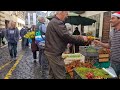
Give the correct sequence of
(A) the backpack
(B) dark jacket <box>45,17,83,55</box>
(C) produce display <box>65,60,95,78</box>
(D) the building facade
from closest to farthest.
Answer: (B) dark jacket <box>45,17,83,55</box>
(C) produce display <box>65,60,95,78</box>
(A) the backpack
(D) the building facade

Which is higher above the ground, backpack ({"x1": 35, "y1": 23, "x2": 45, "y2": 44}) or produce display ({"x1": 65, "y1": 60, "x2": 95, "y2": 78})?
backpack ({"x1": 35, "y1": 23, "x2": 45, "y2": 44})

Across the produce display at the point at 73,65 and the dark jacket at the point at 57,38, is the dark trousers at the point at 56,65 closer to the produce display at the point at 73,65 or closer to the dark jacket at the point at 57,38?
the dark jacket at the point at 57,38

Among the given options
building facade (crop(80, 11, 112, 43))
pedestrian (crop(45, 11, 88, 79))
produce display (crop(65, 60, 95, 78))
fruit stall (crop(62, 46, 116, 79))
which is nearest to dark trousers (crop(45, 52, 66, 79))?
pedestrian (crop(45, 11, 88, 79))

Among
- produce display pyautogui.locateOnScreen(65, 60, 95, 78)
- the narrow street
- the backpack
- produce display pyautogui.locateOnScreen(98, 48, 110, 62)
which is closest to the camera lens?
produce display pyautogui.locateOnScreen(65, 60, 95, 78)

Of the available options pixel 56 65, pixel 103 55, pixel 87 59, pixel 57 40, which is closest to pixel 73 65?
pixel 87 59

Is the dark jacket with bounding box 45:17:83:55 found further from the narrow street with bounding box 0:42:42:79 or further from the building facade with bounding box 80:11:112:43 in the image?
the building facade with bounding box 80:11:112:43

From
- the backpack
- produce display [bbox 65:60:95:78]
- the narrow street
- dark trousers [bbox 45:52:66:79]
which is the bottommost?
the narrow street

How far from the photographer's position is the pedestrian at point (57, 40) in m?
3.54

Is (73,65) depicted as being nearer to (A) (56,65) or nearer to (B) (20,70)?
(A) (56,65)

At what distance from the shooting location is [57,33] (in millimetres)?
3588

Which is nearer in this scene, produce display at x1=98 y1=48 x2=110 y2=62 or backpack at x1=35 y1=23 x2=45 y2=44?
produce display at x1=98 y1=48 x2=110 y2=62

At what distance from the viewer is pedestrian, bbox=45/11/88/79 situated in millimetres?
3545
